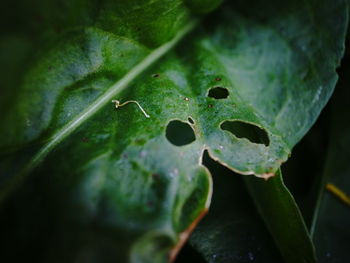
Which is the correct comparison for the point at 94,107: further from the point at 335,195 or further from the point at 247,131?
the point at 335,195

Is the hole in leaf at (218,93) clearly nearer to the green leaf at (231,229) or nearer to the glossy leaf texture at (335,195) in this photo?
the green leaf at (231,229)

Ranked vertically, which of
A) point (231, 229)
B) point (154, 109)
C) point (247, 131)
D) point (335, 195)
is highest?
point (154, 109)

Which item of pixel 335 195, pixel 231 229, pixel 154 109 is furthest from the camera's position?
pixel 335 195

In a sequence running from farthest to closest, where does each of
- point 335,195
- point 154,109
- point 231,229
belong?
point 335,195 → point 231,229 → point 154,109

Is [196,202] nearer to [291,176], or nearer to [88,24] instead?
[88,24]

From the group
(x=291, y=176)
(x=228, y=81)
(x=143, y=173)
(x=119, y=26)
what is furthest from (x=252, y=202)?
(x=119, y=26)

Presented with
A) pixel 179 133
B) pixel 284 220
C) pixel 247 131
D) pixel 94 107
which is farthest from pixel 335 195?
pixel 94 107

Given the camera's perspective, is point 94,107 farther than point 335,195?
No

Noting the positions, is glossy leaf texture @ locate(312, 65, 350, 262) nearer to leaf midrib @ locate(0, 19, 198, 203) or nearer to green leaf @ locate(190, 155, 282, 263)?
green leaf @ locate(190, 155, 282, 263)
